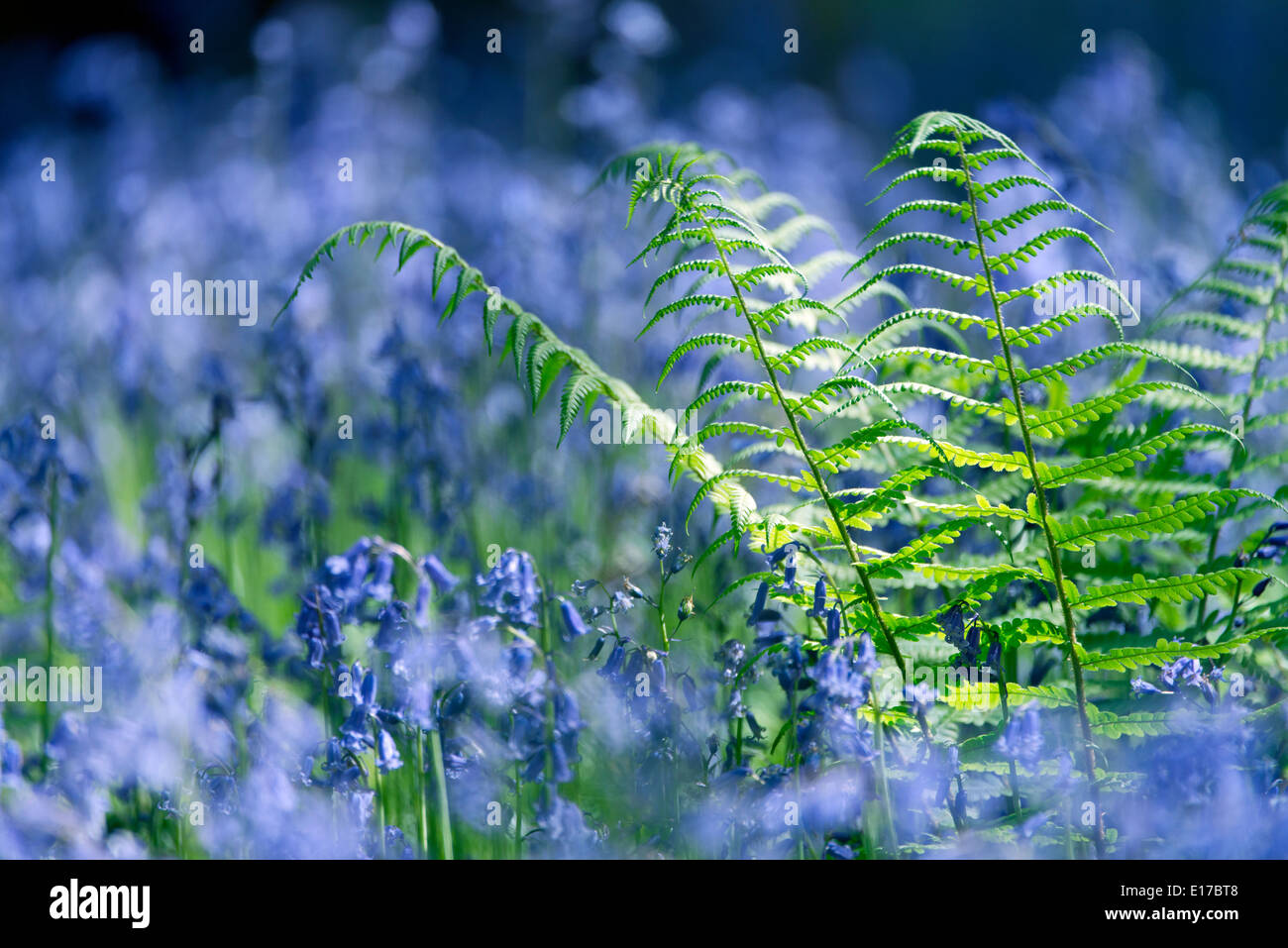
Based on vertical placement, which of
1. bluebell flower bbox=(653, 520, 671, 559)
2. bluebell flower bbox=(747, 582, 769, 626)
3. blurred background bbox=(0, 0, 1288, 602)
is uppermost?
blurred background bbox=(0, 0, 1288, 602)

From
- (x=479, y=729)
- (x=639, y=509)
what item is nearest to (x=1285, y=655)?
(x=639, y=509)

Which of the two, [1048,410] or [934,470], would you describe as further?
[1048,410]

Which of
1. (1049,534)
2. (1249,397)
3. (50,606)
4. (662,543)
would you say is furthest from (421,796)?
(1249,397)

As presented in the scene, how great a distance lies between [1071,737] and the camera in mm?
1801

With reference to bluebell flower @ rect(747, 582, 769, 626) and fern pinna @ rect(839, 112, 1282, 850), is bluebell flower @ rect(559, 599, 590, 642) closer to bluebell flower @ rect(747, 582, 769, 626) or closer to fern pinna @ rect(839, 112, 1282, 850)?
bluebell flower @ rect(747, 582, 769, 626)

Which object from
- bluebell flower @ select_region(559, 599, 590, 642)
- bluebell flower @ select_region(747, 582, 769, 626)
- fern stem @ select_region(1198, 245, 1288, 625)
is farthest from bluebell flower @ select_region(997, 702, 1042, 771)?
bluebell flower @ select_region(559, 599, 590, 642)

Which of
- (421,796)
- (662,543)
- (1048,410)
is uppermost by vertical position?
(1048,410)

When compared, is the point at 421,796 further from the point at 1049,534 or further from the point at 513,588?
the point at 1049,534

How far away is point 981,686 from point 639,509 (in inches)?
43.8

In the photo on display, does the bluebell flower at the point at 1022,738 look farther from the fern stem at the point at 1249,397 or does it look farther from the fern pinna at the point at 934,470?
the fern stem at the point at 1249,397

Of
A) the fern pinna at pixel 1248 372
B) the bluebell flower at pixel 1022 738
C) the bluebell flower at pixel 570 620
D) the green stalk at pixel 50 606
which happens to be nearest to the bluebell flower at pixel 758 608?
the bluebell flower at pixel 570 620

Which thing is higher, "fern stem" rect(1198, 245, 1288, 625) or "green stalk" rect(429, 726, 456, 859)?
"fern stem" rect(1198, 245, 1288, 625)
